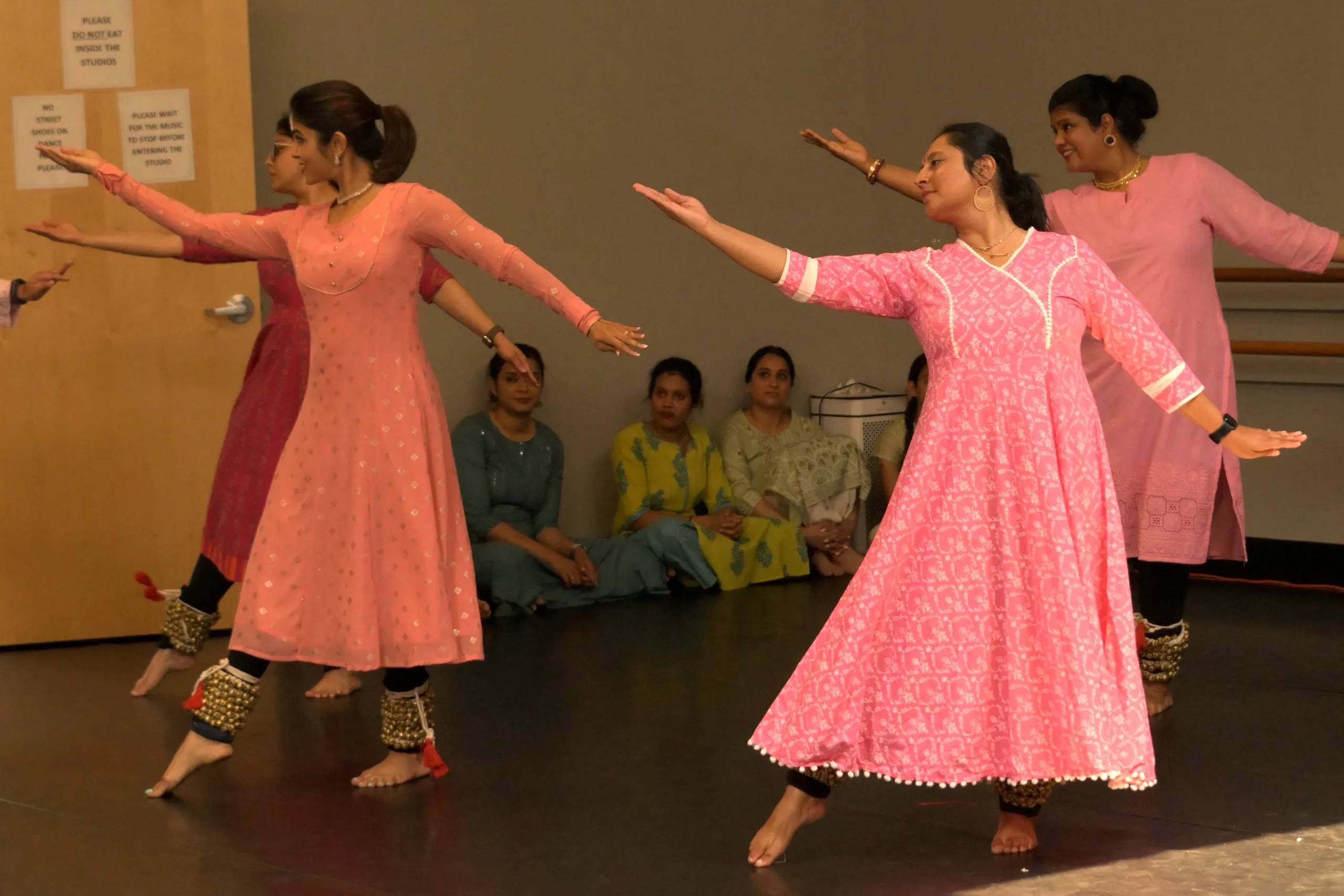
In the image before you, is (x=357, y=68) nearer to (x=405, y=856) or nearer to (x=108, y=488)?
(x=108, y=488)

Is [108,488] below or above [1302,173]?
below

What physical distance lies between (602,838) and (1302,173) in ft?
13.4

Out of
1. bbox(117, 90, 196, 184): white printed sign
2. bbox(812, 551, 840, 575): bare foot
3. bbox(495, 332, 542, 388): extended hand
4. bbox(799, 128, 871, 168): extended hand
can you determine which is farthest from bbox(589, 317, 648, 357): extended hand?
bbox(812, 551, 840, 575): bare foot

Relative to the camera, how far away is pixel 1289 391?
5945 millimetres

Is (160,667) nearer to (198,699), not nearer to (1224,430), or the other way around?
(198,699)

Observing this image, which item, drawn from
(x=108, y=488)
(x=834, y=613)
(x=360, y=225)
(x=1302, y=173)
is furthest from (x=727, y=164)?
(x=834, y=613)

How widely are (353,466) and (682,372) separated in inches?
122

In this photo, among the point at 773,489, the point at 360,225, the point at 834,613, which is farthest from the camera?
the point at 773,489

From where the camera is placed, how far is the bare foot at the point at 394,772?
11.1 ft

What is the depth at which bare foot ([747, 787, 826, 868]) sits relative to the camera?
9.16 feet

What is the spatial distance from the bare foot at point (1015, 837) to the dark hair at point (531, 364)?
321 cm

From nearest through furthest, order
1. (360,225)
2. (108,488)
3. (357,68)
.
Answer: (360,225) → (108,488) → (357,68)

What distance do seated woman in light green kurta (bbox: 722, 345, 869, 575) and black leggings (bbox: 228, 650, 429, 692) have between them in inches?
123

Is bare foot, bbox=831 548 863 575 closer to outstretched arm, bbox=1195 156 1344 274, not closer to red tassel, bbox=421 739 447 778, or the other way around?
outstretched arm, bbox=1195 156 1344 274
